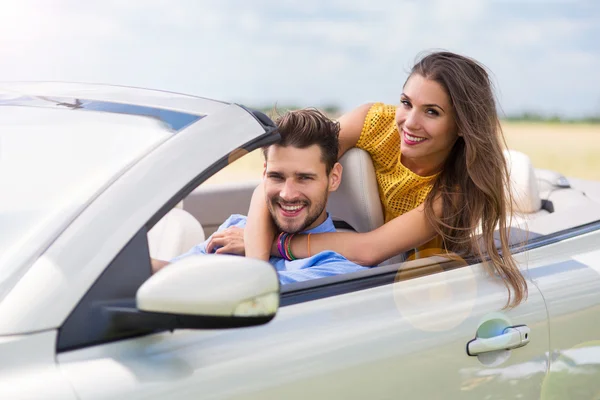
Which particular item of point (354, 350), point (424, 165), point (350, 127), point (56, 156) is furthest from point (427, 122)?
point (56, 156)

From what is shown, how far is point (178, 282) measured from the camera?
4.50 feet

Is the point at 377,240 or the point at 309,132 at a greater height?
the point at 309,132

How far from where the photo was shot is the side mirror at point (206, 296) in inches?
53.7

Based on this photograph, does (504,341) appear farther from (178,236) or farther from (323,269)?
(178,236)

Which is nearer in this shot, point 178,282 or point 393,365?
point 178,282

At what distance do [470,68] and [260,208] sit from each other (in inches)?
34.0

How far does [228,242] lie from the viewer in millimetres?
2471

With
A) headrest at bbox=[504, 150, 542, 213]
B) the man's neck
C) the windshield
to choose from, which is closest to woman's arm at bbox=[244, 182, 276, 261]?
the man's neck

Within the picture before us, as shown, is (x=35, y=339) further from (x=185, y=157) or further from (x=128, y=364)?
(x=185, y=157)

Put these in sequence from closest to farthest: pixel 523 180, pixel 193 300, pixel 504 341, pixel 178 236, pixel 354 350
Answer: pixel 193 300 → pixel 354 350 → pixel 504 341 → pixel 178 236 → pixel 523 180

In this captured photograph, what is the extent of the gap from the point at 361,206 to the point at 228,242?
48 centimetres

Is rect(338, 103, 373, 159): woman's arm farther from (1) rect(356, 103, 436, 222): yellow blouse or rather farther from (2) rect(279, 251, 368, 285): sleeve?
(2) rect(279, 251, 368, 285): sleeve

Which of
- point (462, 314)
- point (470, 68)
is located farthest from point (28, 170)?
point (470, 68)

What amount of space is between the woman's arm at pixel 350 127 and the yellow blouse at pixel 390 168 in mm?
16
